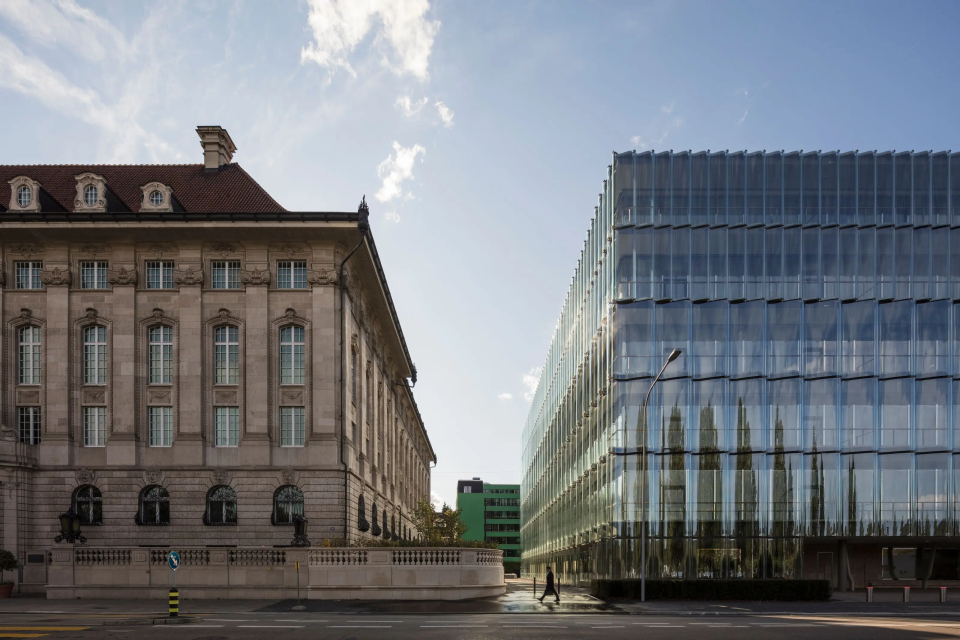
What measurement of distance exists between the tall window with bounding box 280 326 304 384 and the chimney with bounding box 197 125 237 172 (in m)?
12.4

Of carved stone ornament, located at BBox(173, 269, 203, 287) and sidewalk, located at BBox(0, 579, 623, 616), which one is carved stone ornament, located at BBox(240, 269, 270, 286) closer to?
carved stone ornament, located at BBox(173, 269, 203, 287)

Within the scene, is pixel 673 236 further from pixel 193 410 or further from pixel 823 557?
pixel 193 410

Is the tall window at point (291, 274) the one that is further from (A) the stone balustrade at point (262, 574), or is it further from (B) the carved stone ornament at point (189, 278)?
(A) the stone balustrade at point (262, 574)

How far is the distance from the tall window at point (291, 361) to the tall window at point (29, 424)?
11803 mm

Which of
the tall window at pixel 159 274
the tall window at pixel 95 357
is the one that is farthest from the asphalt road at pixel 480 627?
the tall window at pixel 159 274

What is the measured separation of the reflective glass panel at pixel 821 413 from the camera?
160 feet

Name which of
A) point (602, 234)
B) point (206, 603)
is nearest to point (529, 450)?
point (602, 234)

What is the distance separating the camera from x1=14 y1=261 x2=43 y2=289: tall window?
43.1 m

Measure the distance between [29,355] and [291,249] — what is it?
13637 millimetres

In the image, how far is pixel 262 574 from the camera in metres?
35.1

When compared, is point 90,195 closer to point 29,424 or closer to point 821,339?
point 29,424

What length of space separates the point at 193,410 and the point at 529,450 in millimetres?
84215

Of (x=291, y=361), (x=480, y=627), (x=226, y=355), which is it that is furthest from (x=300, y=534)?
(x=480, y=627)

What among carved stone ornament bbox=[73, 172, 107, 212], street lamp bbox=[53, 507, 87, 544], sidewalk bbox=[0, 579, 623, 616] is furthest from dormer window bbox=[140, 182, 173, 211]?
sidewalk bbox=[0, 579, 623, 616]
